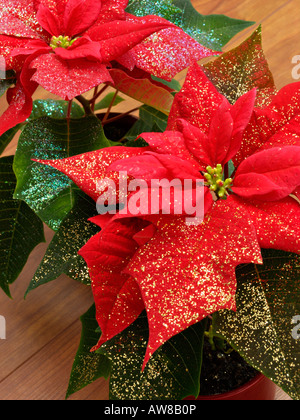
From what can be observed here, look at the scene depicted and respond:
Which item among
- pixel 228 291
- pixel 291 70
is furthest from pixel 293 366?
pixel 291 70

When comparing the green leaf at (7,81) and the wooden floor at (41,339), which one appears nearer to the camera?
the green leaf at (7,81)

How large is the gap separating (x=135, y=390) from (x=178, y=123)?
17 cm

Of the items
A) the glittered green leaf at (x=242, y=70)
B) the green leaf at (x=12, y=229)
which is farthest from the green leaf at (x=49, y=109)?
the glittered green leaf at (x=242, y=70)

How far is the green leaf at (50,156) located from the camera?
16.0 inches

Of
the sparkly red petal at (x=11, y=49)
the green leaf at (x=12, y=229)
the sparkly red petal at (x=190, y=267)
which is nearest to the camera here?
the sparkly red petal at (x=190, y=267)

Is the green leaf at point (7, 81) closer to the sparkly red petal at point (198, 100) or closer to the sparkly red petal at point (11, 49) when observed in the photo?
the sparkly red petal at point (11, 49)

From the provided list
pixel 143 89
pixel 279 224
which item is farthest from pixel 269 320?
pixel 143 89

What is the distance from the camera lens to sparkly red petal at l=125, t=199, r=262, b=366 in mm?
275

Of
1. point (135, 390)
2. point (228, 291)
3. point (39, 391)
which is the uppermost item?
point (228, 291)

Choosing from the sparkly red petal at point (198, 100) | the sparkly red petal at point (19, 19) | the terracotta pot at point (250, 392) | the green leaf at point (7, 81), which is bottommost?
the terracotta pot at point (250, 392)

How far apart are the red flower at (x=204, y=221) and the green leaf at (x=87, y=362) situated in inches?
4.3

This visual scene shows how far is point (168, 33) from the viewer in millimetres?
408

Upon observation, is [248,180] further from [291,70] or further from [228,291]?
[291,70]

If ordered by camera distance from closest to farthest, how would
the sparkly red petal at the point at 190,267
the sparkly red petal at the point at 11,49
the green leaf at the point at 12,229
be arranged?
1. the sparkly red petal at the point at 190,267
2. the sparkly red petal at the point at 11,49
3. the green leaf at the point at 12,229
